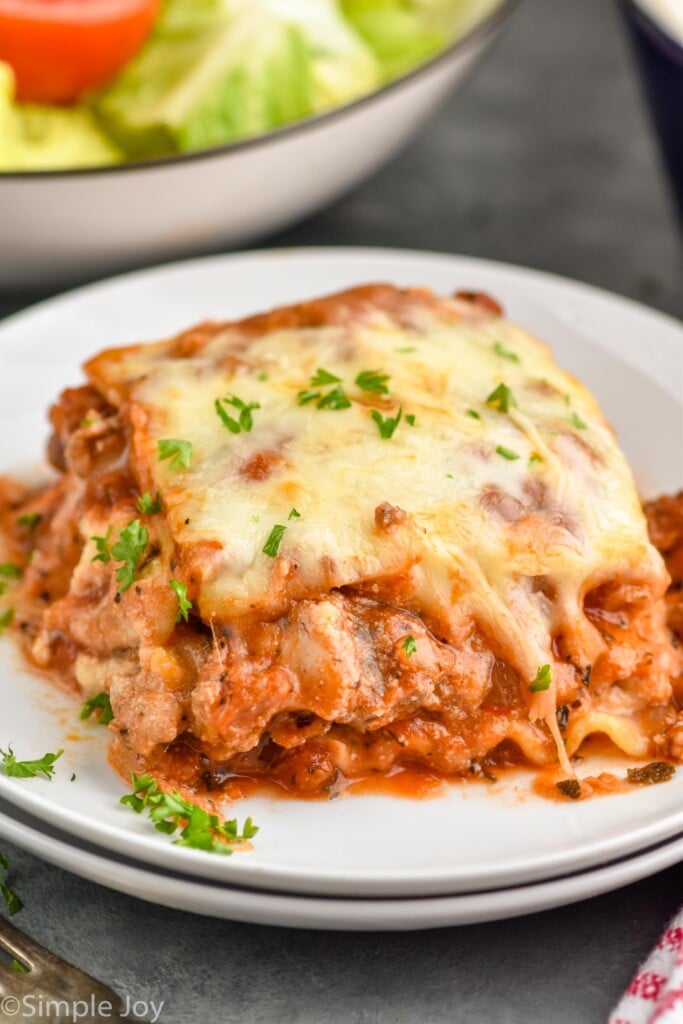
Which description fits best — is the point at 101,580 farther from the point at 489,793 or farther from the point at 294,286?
the point at 294,286

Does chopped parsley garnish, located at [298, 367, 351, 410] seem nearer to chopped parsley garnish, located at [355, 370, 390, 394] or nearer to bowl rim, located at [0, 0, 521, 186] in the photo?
chopped parsley garnish, located at [355, 370, 390, 394]

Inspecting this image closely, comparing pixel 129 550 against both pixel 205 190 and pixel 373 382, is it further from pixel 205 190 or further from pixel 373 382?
pixel 205 190

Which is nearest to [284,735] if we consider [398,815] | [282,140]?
[398,815]

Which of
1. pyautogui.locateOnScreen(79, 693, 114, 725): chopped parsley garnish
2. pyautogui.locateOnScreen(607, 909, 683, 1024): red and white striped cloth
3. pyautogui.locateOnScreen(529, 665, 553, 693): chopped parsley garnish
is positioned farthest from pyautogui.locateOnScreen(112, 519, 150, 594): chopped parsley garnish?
pyautogui.locateOnScreen(607, 909, 683, 1024): red and white striped cloth

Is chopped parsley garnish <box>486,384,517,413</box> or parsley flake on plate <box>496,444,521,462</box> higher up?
chopped parsley garnish <box>486,384,517,413</box>

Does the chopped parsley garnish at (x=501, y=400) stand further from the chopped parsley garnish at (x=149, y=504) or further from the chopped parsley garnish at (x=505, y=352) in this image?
the chopped parsley garnish at (x=149, y=504)
